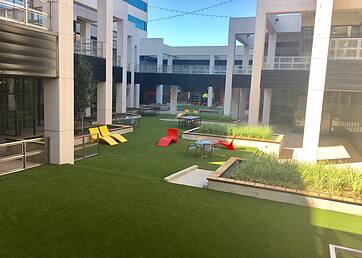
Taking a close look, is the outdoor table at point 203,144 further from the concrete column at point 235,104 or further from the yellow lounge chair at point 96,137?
the concrete column at point 235,104

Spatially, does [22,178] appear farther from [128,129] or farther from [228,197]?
[128,129]

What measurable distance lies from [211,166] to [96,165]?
421 cm

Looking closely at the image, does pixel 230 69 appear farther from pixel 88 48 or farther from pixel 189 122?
pixel 88 48

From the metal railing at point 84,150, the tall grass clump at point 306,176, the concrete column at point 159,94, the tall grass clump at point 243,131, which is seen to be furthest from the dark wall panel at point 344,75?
the concrete column at point 159,94

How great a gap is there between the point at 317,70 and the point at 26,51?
35.5ft

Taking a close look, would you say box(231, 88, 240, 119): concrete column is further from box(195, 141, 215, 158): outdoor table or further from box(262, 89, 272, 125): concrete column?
box(195, 141, 215, 158): outdoor table

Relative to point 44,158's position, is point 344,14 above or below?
above

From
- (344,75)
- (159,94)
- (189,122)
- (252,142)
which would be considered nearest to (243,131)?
(252,142)

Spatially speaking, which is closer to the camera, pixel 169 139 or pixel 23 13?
pixel 23 13

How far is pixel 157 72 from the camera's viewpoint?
1299 inches

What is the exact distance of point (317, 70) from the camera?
505 inches

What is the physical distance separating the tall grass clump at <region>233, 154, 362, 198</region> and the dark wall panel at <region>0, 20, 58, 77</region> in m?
6.57

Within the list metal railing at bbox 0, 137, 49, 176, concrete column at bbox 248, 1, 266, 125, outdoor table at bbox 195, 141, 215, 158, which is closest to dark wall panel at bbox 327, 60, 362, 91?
concrete column at bbox 248, 1, 266, 125

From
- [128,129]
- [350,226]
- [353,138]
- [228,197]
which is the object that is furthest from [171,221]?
[353,138]
